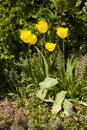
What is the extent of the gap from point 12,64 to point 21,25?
0.47 meters

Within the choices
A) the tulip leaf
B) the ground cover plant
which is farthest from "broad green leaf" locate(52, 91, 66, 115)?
the tulip leaf

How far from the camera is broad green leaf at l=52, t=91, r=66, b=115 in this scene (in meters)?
4.54

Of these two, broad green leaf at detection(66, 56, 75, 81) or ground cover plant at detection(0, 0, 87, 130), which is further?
broad green leaf at detection(66, 56, 75, 81)

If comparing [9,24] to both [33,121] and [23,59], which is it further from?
[33,121]

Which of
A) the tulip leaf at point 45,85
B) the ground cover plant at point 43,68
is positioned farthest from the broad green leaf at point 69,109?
the tulip leaf at point 45,85

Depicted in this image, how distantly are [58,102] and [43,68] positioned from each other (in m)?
0.41

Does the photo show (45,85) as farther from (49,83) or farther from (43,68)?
(43,68)

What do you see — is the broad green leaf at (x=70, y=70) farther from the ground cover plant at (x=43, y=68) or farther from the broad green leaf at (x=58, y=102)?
the broad green leaf at (x=58, y=102)

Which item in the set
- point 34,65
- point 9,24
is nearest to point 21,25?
point 9,24

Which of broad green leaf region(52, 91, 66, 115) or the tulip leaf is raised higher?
the tulip leaf

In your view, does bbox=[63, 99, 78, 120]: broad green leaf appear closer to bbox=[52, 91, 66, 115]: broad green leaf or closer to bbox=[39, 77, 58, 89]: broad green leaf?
bbox=[52, 91, 66, 115]: broad green leaf

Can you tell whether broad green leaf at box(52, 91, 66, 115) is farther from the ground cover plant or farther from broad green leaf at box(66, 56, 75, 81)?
broad green leaf at box(66, 56, 75, 81)

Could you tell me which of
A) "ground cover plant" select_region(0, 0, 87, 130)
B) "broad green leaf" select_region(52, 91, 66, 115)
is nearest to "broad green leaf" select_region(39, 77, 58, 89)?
"ground cover plant" select_region(0, 0, 87, 130)

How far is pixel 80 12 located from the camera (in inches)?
191
